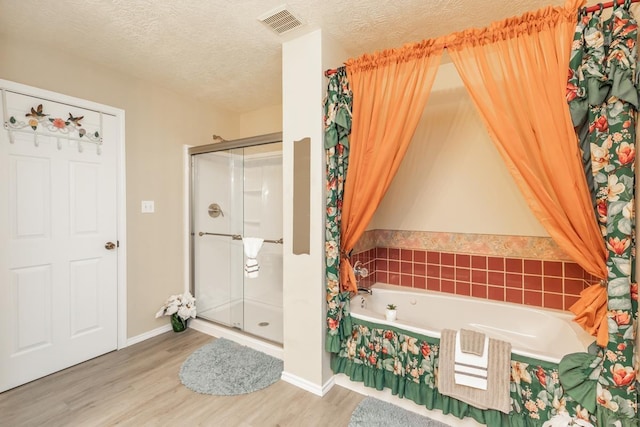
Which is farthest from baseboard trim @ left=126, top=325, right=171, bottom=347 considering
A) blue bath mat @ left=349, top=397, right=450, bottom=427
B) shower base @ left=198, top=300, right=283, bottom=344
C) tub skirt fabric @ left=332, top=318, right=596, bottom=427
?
blue bath mat @ left=349, top=397, right=450, bottom=427

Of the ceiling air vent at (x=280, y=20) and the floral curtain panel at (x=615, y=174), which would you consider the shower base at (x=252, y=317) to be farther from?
the ceiling air vent at (x=280, y=20)

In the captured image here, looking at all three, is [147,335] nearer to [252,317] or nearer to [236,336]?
[236,336]

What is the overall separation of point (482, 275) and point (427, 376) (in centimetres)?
101

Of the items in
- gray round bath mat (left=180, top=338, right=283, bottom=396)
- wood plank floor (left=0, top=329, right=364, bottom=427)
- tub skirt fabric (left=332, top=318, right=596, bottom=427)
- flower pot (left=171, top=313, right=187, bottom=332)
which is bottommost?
wood plank floor (left=0, top=329, right=364, bottom=427)

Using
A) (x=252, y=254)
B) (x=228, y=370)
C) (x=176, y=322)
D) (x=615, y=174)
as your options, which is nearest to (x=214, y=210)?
(x=252, y=254)

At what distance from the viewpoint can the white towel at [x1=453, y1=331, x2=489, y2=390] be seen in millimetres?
1557

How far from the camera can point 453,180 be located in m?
2.48

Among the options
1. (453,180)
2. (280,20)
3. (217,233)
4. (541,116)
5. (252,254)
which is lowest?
(252,254)

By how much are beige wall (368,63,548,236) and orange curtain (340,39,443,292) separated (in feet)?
2.72

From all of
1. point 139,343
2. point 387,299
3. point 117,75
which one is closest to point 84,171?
point 117,75

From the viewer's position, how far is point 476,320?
2305 mm

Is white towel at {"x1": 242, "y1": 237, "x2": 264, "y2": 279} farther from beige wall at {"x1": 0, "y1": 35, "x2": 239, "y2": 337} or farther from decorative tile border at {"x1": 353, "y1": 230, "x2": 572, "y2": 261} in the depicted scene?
beige wall at {"x1": 0, "y1": 35, "x2": 239, "y2": 337}

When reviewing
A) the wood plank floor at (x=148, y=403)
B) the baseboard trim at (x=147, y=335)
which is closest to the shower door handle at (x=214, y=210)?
the baseboard trim at (x=147, y=335)

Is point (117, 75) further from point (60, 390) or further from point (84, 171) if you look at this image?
point (60, 390)
